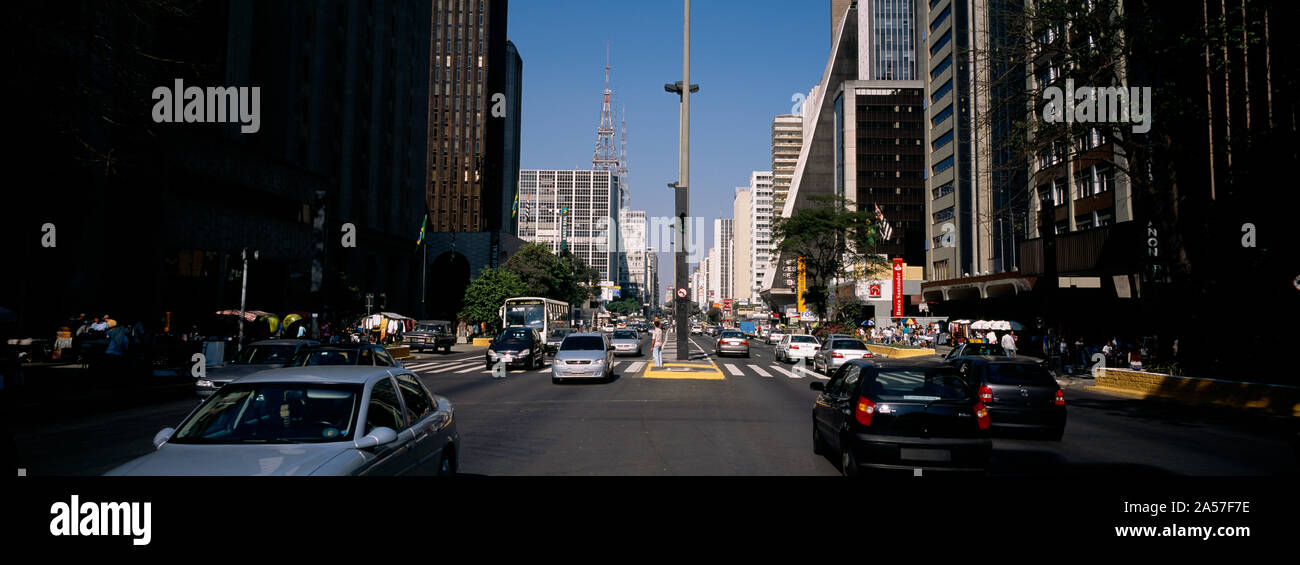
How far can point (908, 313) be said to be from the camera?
285 ft

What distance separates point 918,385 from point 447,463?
4.99m

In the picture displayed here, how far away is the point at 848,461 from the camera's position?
26.0ft

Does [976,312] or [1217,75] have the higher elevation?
[1217,75]

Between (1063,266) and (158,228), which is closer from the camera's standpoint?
(158,228)

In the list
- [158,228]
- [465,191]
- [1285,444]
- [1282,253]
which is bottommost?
[1285,444]

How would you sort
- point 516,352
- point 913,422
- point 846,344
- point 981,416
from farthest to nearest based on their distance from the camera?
point 516,352 < point 846,344 < point 981,416 < point 913,422

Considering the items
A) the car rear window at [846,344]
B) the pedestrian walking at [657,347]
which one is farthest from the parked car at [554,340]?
the car rear window at [846,344]

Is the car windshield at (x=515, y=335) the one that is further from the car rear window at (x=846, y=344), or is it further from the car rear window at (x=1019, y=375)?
the car rear window at (x=1019, y=375)

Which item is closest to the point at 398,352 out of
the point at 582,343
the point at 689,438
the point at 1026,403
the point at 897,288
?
the point at 582,343

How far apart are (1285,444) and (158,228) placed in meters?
40.7

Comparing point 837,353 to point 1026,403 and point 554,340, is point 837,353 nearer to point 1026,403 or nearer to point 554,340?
point 1026,403

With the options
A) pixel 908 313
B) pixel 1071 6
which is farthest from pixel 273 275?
pixel 908 313

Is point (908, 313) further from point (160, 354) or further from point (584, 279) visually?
point (160, 354)

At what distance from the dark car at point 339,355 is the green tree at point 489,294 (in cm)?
5362
